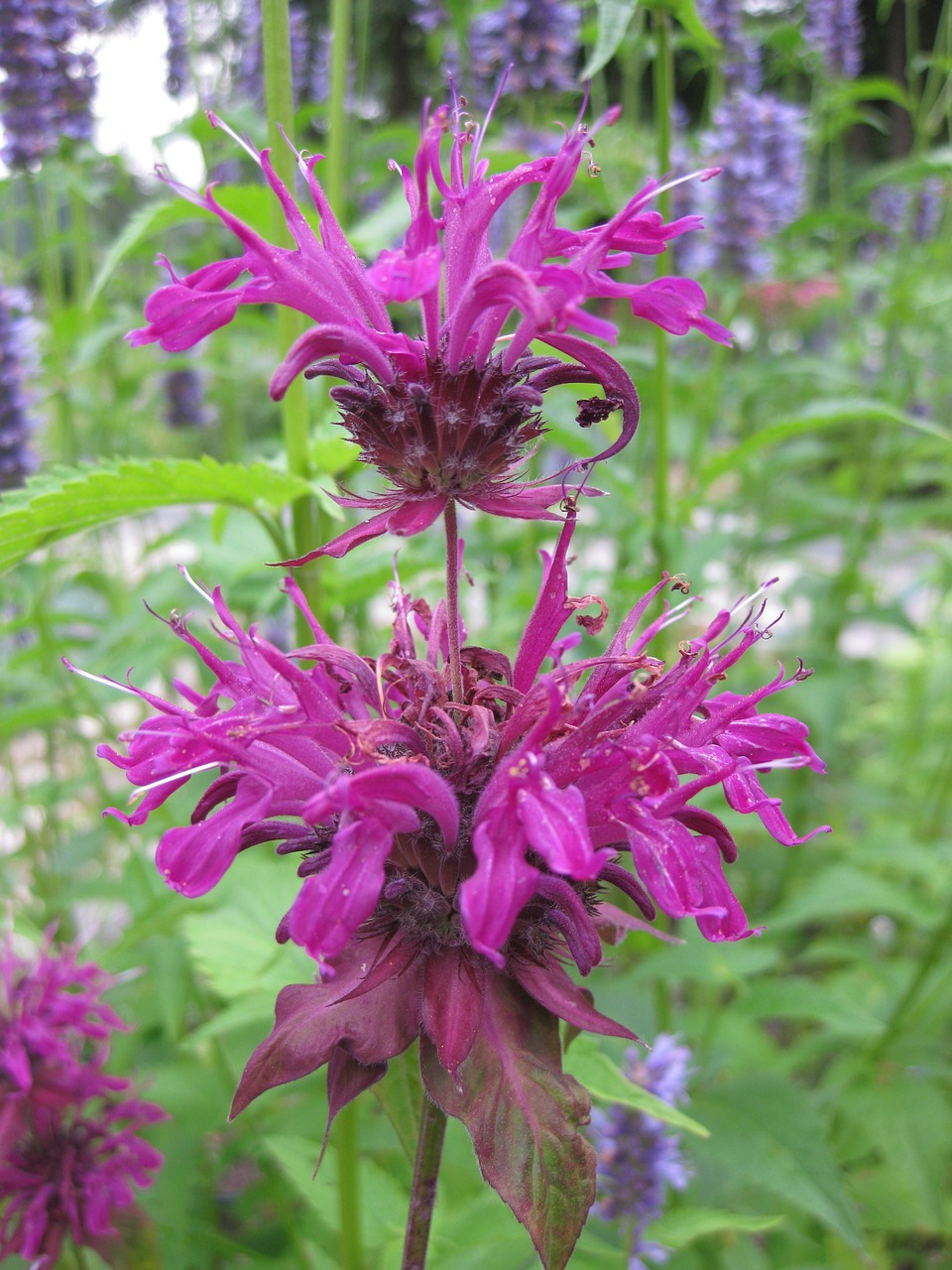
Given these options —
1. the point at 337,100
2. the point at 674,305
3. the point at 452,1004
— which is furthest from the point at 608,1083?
the point at 337,100

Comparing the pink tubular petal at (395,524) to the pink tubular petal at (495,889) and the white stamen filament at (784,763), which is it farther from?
the white stamen filament at (784,763)

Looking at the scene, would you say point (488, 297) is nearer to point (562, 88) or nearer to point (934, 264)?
point (562, 88)

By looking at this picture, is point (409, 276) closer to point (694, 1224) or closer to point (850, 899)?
point (694, 1224)

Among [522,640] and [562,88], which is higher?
[562,88]

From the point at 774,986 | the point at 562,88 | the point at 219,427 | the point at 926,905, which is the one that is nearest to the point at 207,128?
the point at 562,88

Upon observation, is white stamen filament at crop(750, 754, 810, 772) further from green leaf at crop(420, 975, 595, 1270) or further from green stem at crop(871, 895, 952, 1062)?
green stem at crop(871, 895, 952, 1062)

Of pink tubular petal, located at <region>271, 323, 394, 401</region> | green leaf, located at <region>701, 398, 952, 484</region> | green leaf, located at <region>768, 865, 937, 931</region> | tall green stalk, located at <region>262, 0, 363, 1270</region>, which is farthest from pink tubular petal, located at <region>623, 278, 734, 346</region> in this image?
green leaf, located at <region>768, 865, 937, 931</region>
